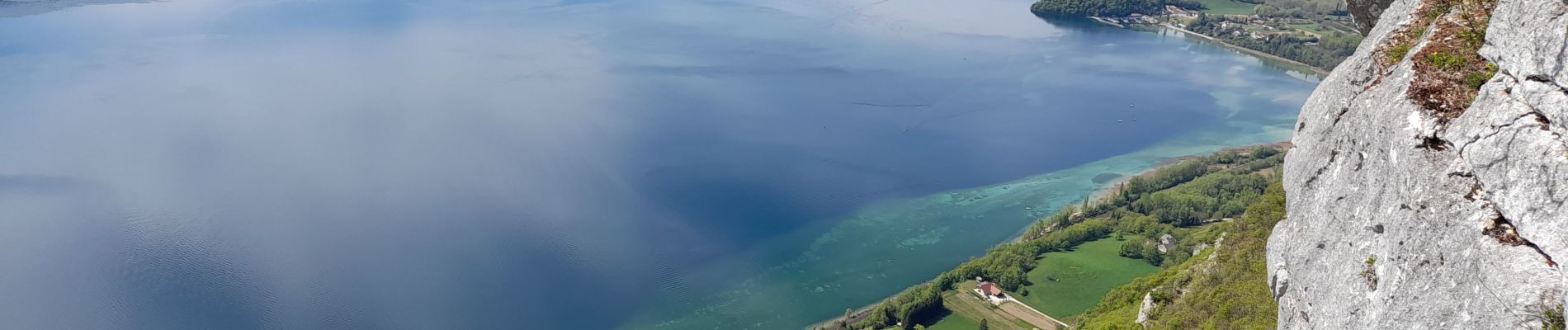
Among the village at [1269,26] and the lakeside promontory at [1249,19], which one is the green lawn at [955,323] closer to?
the village at [1269,26]

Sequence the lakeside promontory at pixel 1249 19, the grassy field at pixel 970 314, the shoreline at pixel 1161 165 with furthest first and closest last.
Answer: the lakeside promontory at pixel 1249 19 < the shoreline at pixel 1161 165 < the grassy field at pixel 970 314

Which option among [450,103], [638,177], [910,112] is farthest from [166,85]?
[910,112]

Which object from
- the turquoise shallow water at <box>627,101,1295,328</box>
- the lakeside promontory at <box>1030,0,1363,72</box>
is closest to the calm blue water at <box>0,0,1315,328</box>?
the turquoise shallow water at <box>627,101,1295,328</box>

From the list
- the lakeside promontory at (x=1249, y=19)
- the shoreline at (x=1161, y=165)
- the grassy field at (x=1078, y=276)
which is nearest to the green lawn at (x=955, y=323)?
the grassy field at (x=1078, y=276)

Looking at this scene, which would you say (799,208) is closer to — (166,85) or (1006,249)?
(1006,249)

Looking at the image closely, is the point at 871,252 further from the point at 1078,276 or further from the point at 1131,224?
the point at 1131,224

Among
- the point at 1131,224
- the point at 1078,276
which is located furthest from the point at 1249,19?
the point at 1078,276
